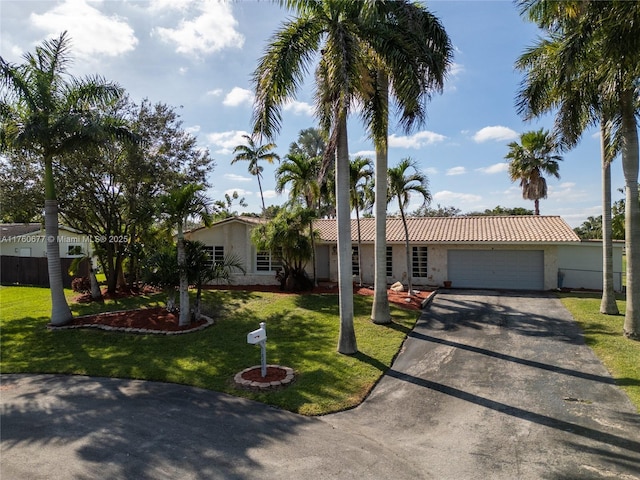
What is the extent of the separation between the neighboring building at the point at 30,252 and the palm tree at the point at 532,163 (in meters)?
27.3

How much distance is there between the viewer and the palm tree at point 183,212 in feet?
41.7

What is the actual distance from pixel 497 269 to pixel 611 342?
941cm

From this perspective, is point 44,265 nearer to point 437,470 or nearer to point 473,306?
point 473,306

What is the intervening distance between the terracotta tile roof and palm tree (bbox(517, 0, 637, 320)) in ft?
20.5

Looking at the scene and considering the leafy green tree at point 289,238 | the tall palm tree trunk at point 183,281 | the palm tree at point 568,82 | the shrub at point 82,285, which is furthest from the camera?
the shrub at point 82,285

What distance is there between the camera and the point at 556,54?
958cm

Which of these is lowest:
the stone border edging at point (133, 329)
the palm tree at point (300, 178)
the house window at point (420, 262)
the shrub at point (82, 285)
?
the stone border edging at point (133, 329)

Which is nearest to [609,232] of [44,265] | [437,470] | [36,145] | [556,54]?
[556,54]

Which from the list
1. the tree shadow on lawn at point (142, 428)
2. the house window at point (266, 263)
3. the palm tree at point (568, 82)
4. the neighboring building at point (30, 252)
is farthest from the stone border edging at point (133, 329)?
the palm tree at point (568, 82)

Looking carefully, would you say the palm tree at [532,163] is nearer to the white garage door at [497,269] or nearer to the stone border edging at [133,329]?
the white garage door at [497,269]

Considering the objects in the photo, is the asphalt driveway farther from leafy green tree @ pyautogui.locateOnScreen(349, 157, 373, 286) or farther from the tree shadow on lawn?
leafy green tree @ pyautogui.locateOnScreen(349, 157, 373, 286)

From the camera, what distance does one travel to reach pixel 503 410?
7035mm

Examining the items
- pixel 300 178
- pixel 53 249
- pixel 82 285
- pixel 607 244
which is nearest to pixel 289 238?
pixel 300 178

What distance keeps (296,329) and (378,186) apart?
5.36 m
